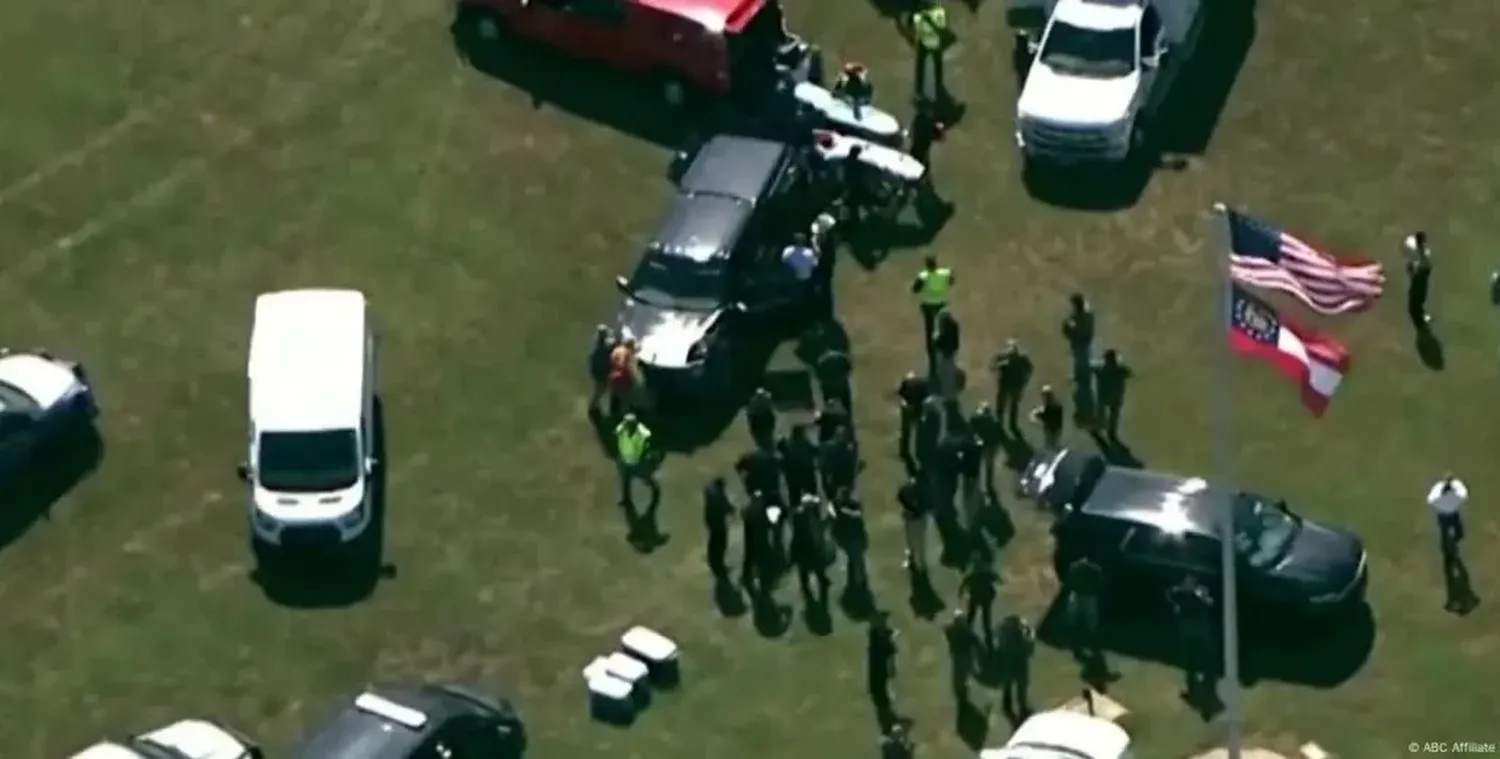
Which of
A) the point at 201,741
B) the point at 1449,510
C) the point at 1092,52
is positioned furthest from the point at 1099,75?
the point at 201,741

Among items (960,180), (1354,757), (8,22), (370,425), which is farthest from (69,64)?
(1354,757)

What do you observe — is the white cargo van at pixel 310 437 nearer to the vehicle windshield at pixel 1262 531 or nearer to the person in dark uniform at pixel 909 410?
the person in dark uniform at pixel 909 410

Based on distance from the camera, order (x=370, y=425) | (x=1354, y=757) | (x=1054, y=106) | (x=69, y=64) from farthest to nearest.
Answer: (x=69, y=64)
(x=1054, y=106)
(x=370, y=425)
(x=1354, y=757)

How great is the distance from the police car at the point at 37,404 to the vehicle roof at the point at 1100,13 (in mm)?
17243

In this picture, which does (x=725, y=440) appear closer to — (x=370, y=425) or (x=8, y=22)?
(x=370, y=425)

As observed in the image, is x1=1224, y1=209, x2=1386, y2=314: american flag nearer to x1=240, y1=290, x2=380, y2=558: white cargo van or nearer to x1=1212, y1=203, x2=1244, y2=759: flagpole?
x1=1212, y1=203, x2=1244, y2=759: flagpole

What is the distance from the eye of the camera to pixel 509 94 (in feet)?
191

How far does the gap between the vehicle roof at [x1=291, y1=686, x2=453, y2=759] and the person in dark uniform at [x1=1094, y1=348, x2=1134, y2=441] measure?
37.4ft

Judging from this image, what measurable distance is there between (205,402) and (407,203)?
5.51 m

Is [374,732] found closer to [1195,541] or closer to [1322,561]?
[1195,541]

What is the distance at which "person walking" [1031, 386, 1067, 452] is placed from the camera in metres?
50.5

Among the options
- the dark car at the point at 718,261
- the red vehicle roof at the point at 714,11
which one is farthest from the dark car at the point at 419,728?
the red vehicle roof at the point at 714,11

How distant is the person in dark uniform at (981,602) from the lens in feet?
157

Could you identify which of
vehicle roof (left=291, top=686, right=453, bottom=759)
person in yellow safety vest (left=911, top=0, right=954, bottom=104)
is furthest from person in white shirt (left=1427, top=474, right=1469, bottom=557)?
vehicle roof (left=291, top=686, right=453, bottom=759)
